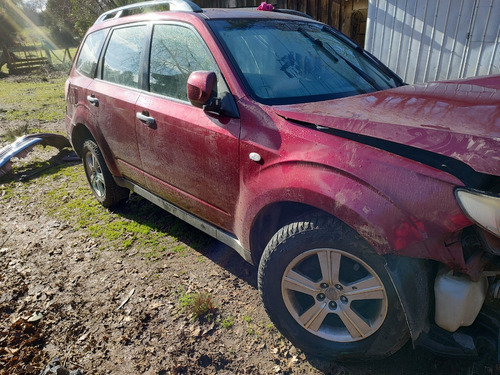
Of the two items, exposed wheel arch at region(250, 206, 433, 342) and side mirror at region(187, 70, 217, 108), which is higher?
side mirror at region(187, 70, 217, 108)

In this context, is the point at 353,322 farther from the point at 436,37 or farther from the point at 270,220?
the point at 436,37

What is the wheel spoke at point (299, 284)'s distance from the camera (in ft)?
6.53

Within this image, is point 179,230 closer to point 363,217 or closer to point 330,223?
point 330,223

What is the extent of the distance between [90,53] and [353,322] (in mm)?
3666

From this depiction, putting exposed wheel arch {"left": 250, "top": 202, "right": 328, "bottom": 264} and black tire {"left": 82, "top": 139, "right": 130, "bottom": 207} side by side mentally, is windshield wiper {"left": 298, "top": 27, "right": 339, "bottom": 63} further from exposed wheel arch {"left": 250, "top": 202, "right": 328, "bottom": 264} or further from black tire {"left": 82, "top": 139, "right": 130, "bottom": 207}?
black tire {"left": 82, "top": 139, "right": 130, "bottom": 207}

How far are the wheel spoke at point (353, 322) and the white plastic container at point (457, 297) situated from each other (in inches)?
14.7

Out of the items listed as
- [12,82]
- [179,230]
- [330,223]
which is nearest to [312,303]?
[330,223]

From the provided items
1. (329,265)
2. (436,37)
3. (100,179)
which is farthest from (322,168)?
(436,37)

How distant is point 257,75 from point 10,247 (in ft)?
10.0

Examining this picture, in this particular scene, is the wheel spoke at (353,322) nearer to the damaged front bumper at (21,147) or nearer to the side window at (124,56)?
the side window at (124,56)

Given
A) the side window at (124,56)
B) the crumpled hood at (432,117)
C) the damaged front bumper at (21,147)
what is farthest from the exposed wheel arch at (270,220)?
the damaged front bumper at (21,147)

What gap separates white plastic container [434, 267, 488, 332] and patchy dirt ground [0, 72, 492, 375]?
511mm

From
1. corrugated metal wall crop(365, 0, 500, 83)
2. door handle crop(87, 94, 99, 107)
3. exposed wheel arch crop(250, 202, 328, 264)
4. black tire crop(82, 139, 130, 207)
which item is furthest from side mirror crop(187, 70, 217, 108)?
corrugated metal wall crop(365, 0, 500, 83)

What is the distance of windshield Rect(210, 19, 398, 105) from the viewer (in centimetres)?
230
